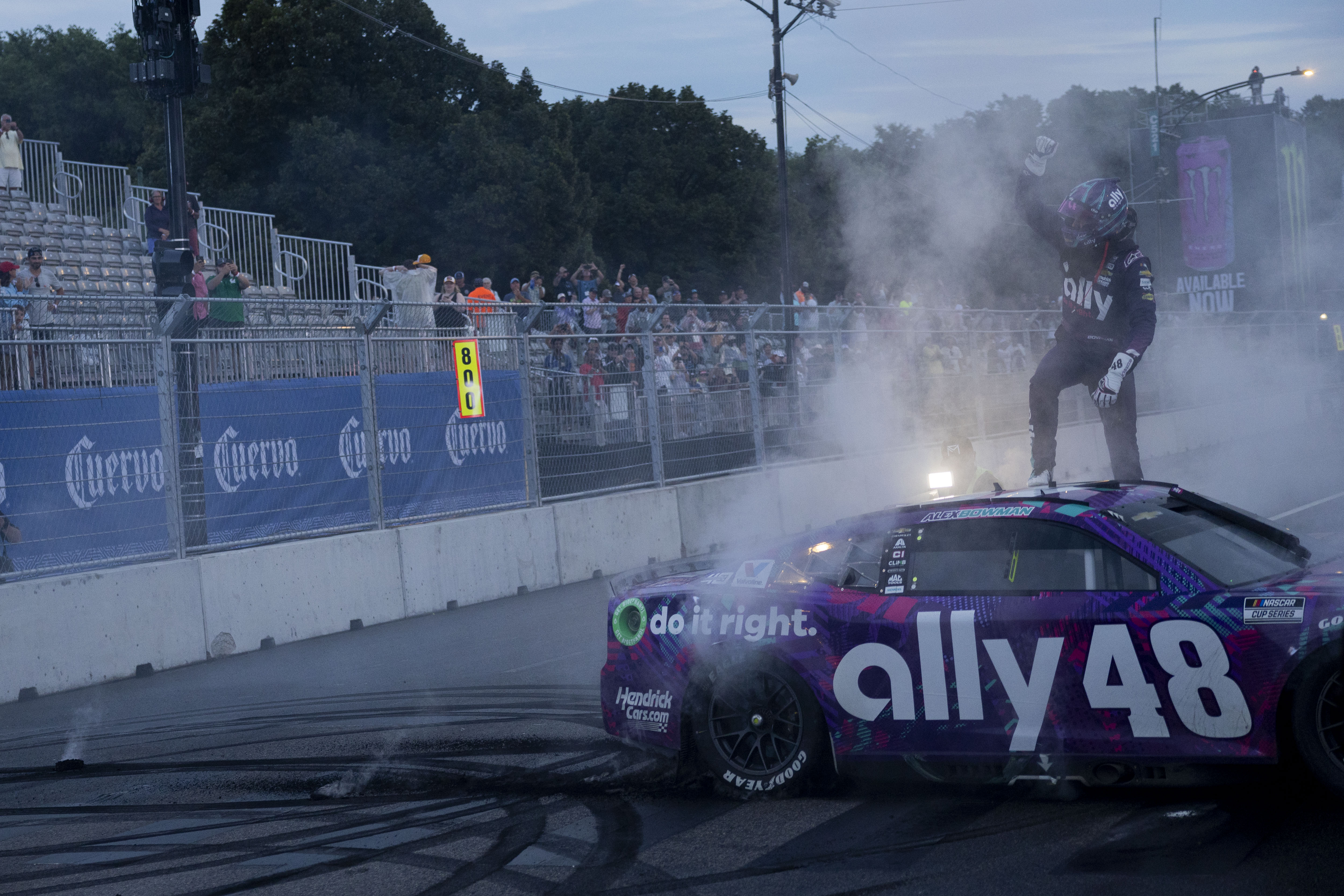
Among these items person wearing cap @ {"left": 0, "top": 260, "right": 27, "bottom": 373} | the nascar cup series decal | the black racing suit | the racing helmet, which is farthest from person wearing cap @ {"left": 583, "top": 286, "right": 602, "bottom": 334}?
the nascar cup series decal

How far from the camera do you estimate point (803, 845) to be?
4910 mm

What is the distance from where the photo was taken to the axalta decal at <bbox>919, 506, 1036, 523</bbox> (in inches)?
211

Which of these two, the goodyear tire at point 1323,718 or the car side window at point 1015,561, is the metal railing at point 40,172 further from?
the goodyear tire at point 1323,718

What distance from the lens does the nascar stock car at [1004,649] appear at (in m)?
4.70

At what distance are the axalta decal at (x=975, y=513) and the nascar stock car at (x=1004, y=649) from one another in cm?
1

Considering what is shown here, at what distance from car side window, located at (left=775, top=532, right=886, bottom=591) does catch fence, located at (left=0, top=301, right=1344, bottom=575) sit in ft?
20.2

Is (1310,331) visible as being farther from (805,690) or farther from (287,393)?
(805,690)

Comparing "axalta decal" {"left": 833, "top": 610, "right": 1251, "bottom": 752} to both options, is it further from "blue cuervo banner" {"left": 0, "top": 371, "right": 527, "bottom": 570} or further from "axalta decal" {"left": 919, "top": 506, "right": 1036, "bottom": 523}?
"blue cuervo banner" {"left": 0, "top": 371, "right": 527, "bottom": 570}

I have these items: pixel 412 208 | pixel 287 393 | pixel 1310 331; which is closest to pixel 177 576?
pixel 287 393

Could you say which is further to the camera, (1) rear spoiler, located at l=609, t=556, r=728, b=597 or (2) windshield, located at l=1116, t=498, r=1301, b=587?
(1) rear spoiler, located at l=609, t=556, r=728, b=597

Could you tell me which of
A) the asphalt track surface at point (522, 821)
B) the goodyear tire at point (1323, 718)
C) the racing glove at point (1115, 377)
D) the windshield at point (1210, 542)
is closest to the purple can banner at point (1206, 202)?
the racing glove at point (1115, 377)

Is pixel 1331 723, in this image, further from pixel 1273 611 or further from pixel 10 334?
Result: pixel 10 334

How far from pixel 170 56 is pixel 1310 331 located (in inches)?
1099

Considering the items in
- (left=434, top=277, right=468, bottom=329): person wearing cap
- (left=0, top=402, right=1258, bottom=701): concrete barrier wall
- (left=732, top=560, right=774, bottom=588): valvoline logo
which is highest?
(left=434, top=277, right=468, bottom=329): person wearing cap
